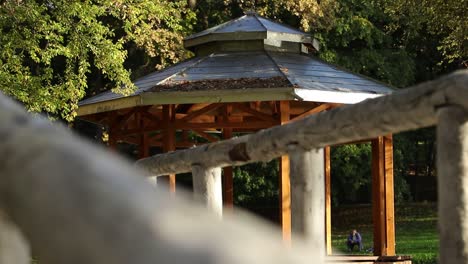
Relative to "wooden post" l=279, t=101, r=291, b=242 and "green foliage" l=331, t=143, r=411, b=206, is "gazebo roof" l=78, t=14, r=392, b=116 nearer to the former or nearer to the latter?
"wooden post" l=279, t=101, r=291, b=242

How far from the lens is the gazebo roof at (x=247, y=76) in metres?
12.5

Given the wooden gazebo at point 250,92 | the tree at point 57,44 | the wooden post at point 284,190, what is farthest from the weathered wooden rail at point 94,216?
the wooden post at point 284,190

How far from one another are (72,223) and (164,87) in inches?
475

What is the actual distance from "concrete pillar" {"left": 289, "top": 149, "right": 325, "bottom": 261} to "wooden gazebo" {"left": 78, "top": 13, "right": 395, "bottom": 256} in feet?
26.7

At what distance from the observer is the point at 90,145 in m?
0.97

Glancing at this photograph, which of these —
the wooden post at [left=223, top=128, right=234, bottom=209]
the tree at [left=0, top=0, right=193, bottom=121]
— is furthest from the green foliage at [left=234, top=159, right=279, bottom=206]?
the tree at [left=0, top=0, right=193, bottom=121]

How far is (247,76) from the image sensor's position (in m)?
13.1

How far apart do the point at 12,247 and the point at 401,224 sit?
3315cm

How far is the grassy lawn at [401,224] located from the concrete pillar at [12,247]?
25243mm

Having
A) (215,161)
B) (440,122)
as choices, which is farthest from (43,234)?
(215,161)

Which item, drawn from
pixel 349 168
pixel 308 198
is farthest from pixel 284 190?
pixel 349 168

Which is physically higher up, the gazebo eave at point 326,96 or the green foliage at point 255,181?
the gazebo eave at point 326,96

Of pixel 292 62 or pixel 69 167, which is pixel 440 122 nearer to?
pixel 69 167

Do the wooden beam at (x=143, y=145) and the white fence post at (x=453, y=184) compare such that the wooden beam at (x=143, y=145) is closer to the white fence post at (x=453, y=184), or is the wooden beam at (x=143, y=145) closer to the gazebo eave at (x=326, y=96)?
the gazebo eave at (x=326, y=96)
